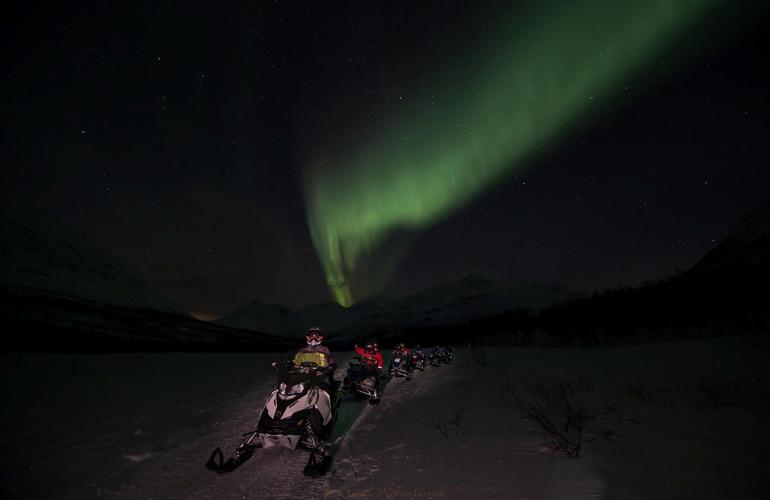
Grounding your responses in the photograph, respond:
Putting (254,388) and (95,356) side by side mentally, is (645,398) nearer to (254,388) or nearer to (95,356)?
(254,388)

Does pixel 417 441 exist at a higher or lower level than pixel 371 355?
lower

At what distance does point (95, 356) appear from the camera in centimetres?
1487

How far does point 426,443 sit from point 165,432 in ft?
16.2

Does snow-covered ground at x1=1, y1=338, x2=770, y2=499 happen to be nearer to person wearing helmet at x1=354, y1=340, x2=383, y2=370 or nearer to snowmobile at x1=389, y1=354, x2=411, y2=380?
person wearing helmet at x1=354, y1=340, x2=383, y2=370

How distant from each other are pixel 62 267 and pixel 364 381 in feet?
381

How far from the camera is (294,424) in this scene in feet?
16.1

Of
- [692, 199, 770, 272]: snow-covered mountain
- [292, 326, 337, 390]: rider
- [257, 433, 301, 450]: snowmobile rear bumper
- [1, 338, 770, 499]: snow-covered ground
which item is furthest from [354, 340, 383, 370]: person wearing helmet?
[692, 199, 770, 272]: snow-covered mountain

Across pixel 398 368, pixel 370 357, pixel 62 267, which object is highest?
pixel 62 267

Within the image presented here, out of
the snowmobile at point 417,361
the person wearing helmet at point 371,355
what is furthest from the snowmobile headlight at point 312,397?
the snowmobile at point 417,361

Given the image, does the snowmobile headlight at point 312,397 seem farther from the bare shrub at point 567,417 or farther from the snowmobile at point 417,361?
the snowmobile at point 417,361

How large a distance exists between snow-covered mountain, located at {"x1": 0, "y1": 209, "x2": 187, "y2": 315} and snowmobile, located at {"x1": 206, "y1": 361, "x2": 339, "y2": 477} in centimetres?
7945

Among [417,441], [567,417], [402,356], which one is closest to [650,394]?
[567,417]

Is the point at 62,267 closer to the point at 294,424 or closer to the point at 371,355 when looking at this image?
the point at 371,355

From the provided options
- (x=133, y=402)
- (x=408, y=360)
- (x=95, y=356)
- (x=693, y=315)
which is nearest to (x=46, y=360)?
(x=95, y=356)
